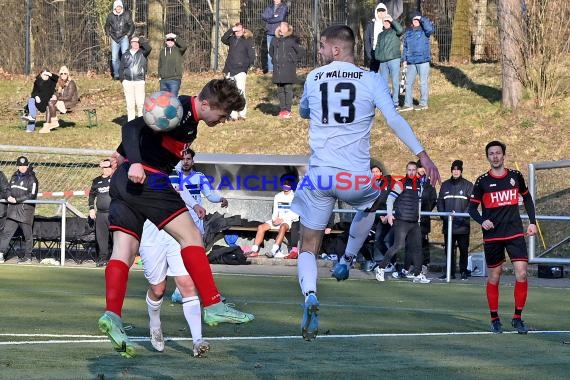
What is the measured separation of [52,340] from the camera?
10750 millimetres

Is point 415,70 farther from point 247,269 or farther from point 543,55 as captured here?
point 247,269

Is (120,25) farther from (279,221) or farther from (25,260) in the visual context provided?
(279,221)

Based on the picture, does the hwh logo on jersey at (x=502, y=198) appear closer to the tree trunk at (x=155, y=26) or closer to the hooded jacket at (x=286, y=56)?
the hooded jacket at (x=286, y=56)

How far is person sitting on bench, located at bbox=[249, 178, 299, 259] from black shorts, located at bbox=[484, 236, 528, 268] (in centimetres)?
984

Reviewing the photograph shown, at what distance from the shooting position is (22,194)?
73.5 ft

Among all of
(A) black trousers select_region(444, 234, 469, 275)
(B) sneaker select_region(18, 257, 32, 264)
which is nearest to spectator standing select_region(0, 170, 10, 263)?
(B) sneaker select_region(18, 257, 32, 264)

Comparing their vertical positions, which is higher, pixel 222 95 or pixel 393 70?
pixel 393 70

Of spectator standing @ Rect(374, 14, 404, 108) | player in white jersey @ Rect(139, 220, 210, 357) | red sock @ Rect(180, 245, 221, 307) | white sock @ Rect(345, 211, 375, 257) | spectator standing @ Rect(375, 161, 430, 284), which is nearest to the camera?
red sock @ Rect(180, 245, 221, 307)

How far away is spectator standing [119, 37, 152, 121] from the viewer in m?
29.2

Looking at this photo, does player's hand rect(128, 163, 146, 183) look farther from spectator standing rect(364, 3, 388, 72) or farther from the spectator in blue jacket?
the spectator in blue jacket

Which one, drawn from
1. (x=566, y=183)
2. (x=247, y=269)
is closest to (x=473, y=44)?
(x=566, y=183)

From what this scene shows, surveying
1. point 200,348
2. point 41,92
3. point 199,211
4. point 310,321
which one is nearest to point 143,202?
point 200,348

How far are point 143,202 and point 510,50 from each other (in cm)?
2123

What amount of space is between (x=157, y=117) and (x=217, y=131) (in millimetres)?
22428
